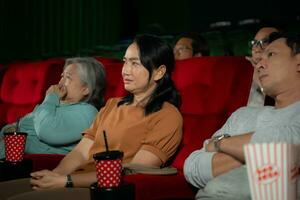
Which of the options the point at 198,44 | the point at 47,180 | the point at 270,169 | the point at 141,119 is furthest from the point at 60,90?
the point at 270,169

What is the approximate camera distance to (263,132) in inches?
60.2

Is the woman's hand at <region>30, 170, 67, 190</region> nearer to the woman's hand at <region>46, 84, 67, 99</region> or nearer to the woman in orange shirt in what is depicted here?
the woman in orange shirt

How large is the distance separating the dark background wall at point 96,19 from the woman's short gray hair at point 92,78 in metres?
1.16

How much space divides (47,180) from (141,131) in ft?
1.34

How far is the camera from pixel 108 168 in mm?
1499

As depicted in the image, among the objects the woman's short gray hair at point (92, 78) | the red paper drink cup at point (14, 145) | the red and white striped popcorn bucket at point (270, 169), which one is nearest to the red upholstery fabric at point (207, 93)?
the red paper drink cup at point (14, 145)

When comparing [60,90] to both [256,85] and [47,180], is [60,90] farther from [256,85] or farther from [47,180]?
[256,85]

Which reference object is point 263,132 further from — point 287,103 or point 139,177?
point 139,177

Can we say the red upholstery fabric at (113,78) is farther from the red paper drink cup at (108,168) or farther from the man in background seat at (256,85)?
the red paper drink cup at (108,168)

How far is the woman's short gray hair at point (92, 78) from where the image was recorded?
8.61 ft

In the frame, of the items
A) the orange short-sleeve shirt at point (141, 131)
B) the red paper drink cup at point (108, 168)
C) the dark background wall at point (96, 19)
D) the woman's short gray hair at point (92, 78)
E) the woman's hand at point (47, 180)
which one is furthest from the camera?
the dark background wall at point (96, 19)

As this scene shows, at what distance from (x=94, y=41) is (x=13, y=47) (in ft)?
3.17

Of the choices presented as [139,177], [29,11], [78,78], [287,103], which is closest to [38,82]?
[78,78]

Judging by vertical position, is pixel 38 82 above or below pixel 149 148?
above
